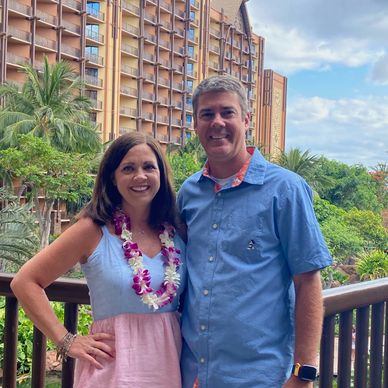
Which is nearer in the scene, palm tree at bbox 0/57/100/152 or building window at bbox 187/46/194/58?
palm tree at bbox 0/57/100/152

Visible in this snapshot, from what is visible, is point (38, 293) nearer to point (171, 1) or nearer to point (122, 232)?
point (122, 232)

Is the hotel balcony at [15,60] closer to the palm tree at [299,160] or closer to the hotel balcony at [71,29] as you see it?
the hotel balcony at [71,29]

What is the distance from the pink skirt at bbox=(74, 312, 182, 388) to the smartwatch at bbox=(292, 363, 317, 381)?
0.30 metres

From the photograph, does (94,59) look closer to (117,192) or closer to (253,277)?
(117,192)

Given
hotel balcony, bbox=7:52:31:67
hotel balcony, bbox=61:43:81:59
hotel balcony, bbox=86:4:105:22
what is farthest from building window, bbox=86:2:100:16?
hotel balcony, bbox=7:52:31:67

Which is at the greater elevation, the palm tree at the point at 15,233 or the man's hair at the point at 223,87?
the man's hair at the point at 223,87

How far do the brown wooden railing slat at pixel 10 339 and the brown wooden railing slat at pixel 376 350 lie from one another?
115cm

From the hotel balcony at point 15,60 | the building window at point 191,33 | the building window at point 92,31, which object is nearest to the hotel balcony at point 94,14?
the building window at point 92,31

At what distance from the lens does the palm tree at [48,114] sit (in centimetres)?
2181

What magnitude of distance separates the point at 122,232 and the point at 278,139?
48.2 meters

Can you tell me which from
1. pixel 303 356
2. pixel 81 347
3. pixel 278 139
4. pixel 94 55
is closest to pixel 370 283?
pixel 303 356

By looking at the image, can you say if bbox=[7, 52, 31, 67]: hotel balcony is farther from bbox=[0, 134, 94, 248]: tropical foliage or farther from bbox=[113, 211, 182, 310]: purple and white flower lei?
bbox=[113, 211, 182, 310]: purple and white flower lei

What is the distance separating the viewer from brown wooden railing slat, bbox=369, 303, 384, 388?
6.91ft

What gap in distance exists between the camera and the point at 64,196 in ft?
71.4
